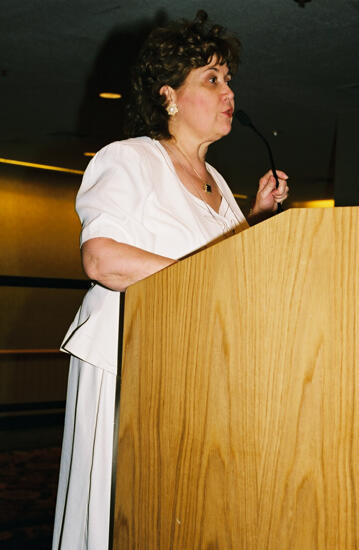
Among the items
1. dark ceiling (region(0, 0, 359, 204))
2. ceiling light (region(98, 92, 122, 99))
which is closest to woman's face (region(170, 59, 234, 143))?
dark ceiling (region(0, 0, 359, 204))

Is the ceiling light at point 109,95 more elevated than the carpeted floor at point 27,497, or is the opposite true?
the ceiling light at point 109,95

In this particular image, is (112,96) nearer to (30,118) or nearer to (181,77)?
(30,118)

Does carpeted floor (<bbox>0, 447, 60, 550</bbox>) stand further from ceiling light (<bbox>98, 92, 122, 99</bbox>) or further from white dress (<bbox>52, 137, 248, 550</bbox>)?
ceiling light (<bbox>98, 92, 122, 99</bbox>)

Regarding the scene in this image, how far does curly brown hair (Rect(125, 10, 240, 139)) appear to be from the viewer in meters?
1.55

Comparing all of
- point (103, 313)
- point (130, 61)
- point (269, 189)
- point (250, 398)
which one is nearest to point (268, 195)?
point (269, 189)

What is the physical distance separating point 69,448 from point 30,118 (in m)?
4.40

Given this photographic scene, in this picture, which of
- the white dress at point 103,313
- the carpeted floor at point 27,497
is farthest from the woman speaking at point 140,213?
the carpeted floor at point 27,497

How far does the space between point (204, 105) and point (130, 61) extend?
282 centimetres

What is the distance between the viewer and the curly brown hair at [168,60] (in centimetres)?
155

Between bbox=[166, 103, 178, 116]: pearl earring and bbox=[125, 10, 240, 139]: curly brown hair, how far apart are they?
0.6 inches

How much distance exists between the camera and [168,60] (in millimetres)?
1558

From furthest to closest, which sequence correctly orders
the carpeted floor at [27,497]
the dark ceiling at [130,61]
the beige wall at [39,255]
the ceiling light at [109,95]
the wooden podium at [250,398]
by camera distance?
1. the beige wall at [39,255]
2. the ceiling light at [109,95]
3. the dark ceiling at [130,61]
4. the carpeted floor at [27,497]
5. the wooden podium at [250,398]

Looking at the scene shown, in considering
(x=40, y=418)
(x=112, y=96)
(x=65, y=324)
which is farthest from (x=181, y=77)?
(x=65, y=324)

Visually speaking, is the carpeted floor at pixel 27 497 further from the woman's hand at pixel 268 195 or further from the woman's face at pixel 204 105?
the woman's face at pixel 204 105
